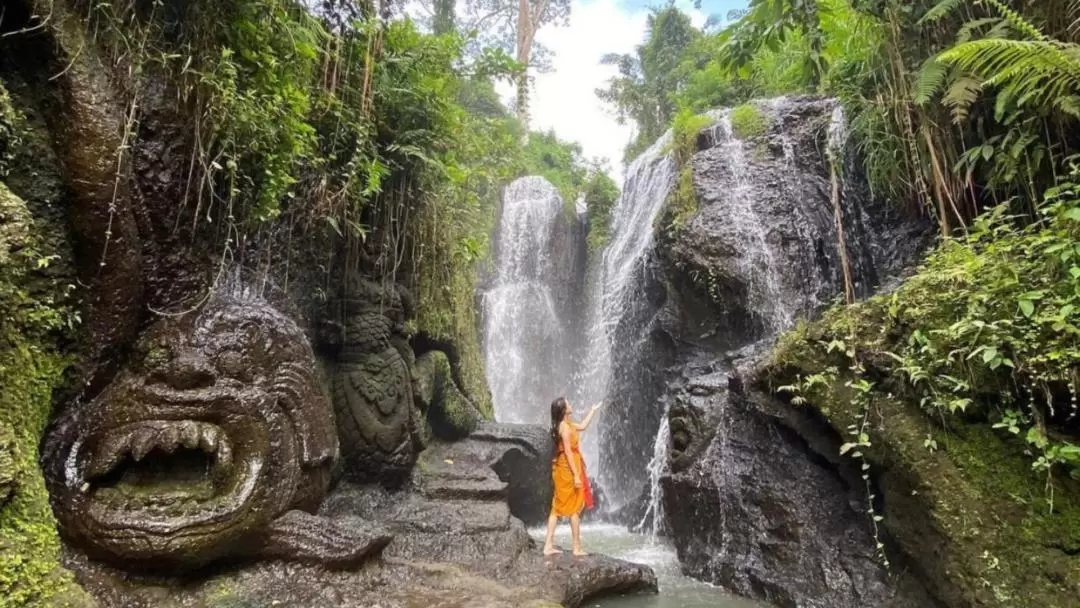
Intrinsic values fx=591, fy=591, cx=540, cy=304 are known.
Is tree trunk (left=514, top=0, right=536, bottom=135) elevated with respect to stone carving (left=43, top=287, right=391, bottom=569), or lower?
elevated

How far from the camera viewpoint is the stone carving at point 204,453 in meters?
3.66

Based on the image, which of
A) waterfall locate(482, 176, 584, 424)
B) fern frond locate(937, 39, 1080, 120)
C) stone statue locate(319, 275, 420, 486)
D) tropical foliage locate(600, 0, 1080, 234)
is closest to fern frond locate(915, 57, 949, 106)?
tropical foliage locate(600, 0, 1080, 234)

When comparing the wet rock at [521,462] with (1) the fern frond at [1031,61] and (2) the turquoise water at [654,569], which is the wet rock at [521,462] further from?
(1) the fern frond at [1031,61]

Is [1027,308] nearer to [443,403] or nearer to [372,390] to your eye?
[372,390]

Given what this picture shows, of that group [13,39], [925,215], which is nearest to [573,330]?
[925,215]

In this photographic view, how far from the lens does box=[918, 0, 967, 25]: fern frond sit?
5602 mm

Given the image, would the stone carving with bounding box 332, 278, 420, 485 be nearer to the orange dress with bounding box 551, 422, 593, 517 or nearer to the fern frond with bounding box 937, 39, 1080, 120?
the orange dress with bounding box 551, 422, 593, 517

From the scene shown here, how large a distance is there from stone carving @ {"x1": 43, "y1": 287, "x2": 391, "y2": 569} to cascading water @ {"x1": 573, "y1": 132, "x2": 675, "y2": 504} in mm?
6237

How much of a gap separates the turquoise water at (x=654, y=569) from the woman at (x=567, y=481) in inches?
28.5

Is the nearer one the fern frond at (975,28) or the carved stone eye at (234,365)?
the carved stone eye at (234,365)

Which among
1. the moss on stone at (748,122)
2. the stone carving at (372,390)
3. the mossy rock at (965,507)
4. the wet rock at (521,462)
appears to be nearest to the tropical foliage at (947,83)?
the moss on stone at (748,122)

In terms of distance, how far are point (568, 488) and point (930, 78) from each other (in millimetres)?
5301

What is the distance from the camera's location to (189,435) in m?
3.93

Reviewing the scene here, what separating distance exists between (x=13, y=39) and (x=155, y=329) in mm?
1974
